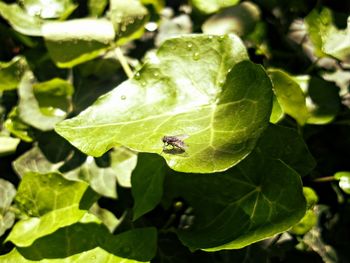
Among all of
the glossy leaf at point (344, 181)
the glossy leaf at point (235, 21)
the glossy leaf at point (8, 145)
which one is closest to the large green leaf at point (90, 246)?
the glossy leaf at point (8, 145)

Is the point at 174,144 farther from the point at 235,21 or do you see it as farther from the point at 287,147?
the point at 235,21

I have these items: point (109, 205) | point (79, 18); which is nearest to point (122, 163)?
point (109, 205)

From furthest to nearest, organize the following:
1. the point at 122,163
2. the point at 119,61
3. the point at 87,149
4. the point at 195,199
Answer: the point at 119,61 < the point at 122,163 < the point at 195,199 < the point at 87,149

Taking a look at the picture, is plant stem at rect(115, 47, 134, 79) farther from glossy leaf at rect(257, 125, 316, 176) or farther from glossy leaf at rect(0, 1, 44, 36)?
glossy leaf at rect(257, 125, 316, 176)

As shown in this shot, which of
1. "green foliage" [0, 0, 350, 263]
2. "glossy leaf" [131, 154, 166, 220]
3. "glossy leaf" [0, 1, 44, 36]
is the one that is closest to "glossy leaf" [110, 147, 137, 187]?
"green foliage" [0, 0, 350, 263]

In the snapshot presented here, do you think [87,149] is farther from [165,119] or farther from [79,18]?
[79,18]

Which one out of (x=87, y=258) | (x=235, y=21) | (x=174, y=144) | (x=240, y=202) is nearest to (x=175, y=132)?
(x=174, y=144)
